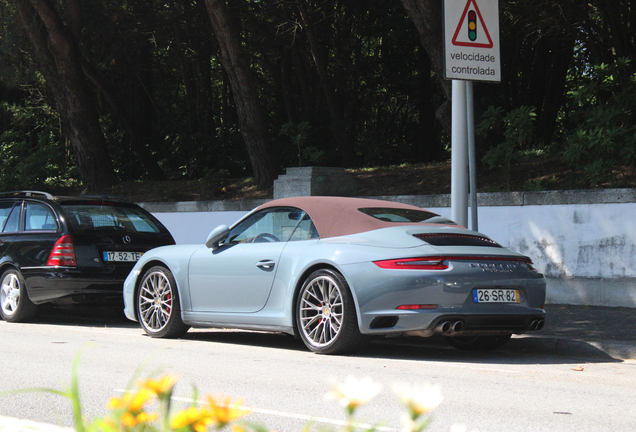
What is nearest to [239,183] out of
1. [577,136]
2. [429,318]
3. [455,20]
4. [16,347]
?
[577,136]

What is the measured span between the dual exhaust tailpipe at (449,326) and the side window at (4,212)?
684 centimetres

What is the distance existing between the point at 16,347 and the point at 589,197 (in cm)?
758

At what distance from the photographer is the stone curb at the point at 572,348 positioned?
279 inches

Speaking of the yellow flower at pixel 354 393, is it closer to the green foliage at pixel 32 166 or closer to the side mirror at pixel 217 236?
the side mirror at pixel 217 236

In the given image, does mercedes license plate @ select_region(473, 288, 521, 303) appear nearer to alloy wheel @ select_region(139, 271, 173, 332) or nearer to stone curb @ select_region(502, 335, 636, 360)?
stone curb @ select_region(502, 335, 636, 360)

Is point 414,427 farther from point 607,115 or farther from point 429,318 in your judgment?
point 607,115

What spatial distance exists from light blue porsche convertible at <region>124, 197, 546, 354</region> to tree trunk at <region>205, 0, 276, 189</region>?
374 inches

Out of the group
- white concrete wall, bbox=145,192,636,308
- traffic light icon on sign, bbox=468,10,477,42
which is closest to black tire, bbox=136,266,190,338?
traffic light icon on sign, bbox=468,10,477,42

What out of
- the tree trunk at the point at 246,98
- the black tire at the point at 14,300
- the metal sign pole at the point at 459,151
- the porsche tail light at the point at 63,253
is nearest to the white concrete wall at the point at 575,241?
the metal sign pole at the point at 459,151

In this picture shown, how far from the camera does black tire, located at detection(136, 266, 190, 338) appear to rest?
820 cm

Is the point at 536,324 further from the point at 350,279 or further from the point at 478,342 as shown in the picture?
the point at 350,279

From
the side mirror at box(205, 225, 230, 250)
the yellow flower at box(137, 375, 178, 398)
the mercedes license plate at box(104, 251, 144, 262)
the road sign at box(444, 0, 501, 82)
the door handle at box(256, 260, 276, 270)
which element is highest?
the road sign at box(444, 0, 501, 82)

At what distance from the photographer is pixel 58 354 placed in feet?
22.6

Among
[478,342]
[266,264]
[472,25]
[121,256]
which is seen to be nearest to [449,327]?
[478,342]
